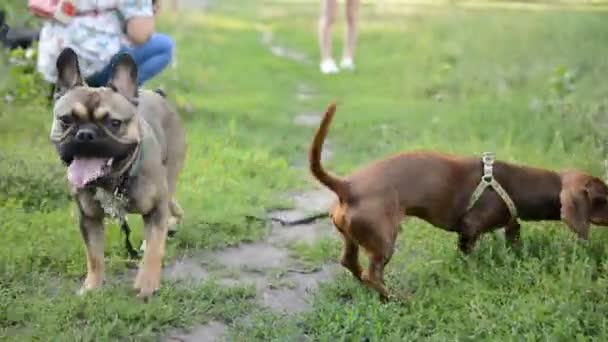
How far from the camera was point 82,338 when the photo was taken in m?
3.93

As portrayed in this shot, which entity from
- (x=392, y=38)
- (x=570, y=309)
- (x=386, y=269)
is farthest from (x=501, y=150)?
(x=392, y=38)

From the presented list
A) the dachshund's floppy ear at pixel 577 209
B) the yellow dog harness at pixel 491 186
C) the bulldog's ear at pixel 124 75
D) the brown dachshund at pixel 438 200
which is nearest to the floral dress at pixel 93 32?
the bulldog's ear at pixel 124 75

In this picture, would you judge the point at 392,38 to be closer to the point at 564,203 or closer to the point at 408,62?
the point at 408,62

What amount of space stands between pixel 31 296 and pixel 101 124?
943 mm

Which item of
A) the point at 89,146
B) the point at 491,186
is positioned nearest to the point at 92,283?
the point at 89,146

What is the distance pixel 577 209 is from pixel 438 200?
0.67 meters

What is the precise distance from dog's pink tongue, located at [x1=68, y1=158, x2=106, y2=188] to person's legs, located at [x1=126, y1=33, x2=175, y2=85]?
3366 mm

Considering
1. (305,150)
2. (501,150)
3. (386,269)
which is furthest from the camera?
(305,150)

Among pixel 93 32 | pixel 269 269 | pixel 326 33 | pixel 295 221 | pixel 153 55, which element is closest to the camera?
pixel 269 269

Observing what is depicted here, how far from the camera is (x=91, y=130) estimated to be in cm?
404

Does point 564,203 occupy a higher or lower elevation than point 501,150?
higher

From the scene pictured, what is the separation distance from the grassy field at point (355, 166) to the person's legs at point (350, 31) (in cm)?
22

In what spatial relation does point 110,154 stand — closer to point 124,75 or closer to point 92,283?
point 124,75

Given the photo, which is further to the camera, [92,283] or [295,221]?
[295,221]
